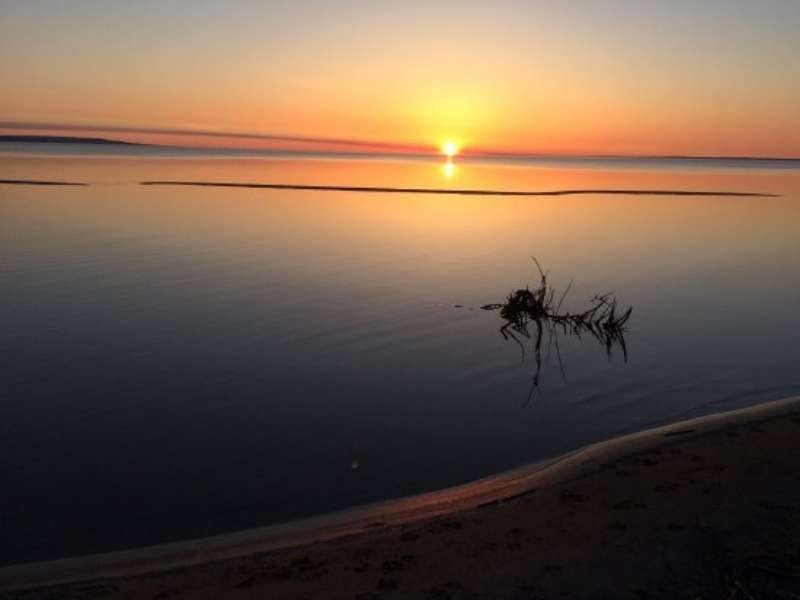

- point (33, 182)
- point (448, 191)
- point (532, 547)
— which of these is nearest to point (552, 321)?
point (532, 547)

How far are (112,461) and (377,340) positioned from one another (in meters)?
5.52

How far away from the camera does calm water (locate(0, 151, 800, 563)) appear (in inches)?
287

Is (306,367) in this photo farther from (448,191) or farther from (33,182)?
(448,191)

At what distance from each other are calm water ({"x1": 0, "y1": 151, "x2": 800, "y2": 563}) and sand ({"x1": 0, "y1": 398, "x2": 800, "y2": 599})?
0.45m

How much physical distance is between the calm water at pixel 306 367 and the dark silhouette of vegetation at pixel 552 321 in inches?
14.0

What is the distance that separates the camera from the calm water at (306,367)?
729cm

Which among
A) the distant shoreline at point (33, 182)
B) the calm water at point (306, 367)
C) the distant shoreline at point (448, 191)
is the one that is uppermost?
the distant shoreline at point (33, 182)

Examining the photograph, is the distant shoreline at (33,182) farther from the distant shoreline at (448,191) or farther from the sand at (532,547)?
the sand at (532,547)

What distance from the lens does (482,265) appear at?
20109 millimetres

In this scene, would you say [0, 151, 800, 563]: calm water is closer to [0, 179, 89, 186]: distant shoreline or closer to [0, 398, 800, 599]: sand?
[0, 398, 800, 599]: sand

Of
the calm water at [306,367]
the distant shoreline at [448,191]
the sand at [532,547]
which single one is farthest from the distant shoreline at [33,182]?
the sand at [532,547]

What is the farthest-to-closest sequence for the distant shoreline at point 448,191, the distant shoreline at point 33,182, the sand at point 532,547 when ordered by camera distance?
the distant shoreline at point 448,191 → the distant shoreline at point 33,182 → the sand at point 532,547

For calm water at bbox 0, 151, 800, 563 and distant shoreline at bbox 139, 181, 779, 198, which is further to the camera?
distant shoreline at bbox 139, 181, 779, 198

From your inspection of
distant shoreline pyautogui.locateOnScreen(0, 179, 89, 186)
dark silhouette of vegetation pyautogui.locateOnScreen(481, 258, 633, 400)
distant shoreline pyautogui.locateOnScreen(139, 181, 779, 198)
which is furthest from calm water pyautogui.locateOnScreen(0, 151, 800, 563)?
distant shoreline pyautogui.locateOnScreen(139, 181, 779, 198)
